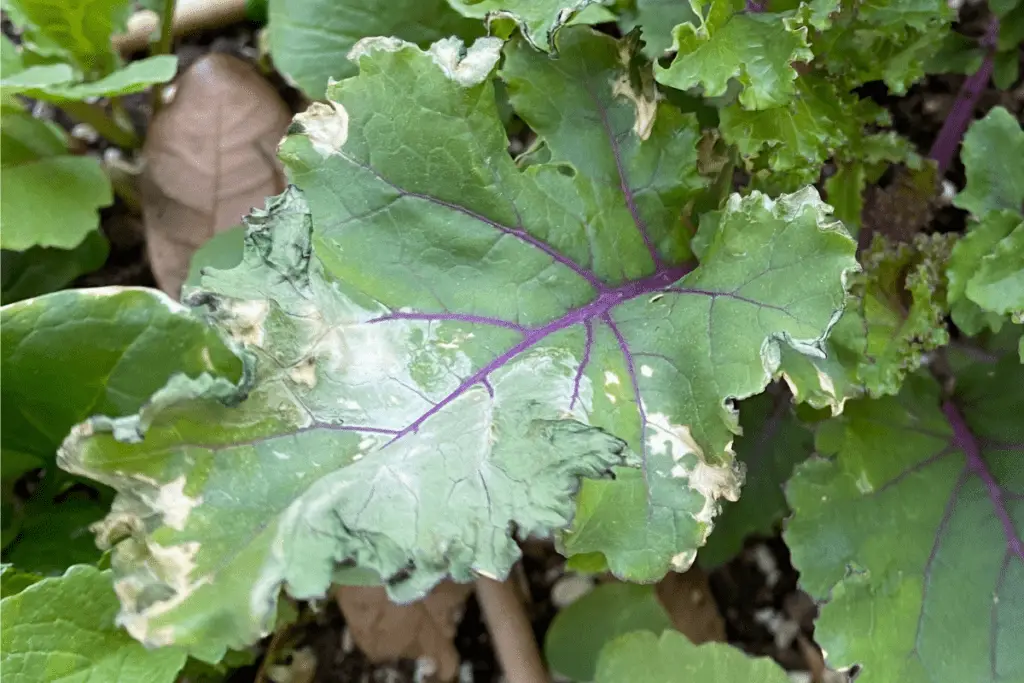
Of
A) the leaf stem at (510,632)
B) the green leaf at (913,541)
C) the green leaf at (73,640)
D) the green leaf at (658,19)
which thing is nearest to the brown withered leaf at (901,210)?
the green leaf at (913,541)

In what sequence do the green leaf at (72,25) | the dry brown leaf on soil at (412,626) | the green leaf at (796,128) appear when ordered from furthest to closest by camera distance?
the dry brown leaf on soil at (412,626), the green leaf at (72,25), the green leaf at (796,128)

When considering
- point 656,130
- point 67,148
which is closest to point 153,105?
point 67,148

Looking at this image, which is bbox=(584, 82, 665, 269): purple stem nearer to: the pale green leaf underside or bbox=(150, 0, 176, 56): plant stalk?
the pale green leaf underside

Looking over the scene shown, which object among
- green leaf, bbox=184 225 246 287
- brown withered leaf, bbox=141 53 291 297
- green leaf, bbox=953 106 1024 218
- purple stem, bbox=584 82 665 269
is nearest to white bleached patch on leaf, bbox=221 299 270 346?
purple stem, bbox=584 82 665 269

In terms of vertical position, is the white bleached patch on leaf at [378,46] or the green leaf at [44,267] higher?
the white bleached patch on leaf at [378,46]

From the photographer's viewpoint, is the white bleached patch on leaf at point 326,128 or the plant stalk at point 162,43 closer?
the white bleached patch on leaf at point 326,128

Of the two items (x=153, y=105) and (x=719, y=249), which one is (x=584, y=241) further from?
(x=153, y=105)

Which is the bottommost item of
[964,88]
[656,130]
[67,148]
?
[67,148]

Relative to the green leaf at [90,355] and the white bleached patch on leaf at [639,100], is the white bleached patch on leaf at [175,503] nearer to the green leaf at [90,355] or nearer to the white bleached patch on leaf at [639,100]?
the green leaf at [90,355]
